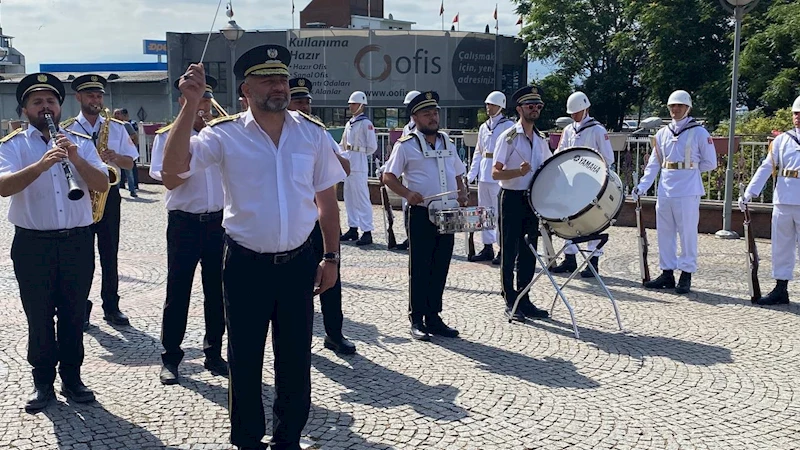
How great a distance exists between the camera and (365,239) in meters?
11.6

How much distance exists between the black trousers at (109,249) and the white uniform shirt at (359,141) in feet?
17.4

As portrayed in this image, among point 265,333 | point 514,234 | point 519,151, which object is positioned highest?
point 519,151

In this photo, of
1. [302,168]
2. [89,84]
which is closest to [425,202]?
[302,168]

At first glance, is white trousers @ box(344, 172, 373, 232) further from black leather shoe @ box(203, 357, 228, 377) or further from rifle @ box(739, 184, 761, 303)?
black leather shoe @ box(203, 357, 228, 377)

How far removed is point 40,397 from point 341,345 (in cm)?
224

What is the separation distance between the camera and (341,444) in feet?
14.8

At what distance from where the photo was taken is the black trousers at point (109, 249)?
23.0 ft

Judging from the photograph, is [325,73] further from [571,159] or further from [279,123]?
[279,123]

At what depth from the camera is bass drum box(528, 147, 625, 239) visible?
6449 mm

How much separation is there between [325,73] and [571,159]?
34263 millimetres

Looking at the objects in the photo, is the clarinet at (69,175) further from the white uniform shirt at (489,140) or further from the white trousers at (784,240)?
the white trousers at (784,240)

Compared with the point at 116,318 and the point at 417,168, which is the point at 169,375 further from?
the point at 417,168

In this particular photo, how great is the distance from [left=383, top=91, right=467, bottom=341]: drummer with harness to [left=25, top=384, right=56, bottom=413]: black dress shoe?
2.92 m

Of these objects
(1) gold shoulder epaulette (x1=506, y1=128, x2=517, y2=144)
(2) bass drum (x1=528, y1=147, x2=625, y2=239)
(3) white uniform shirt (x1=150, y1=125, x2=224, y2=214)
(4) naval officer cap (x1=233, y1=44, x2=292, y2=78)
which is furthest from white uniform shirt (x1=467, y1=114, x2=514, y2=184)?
Result: (4) naval officer cap (x1=233, y1=44, x2=292, y2=78)
